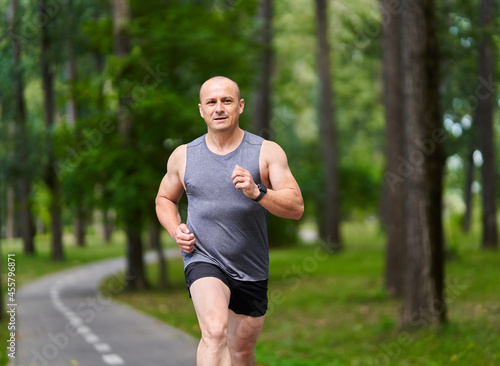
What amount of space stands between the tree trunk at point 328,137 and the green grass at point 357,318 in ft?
23.7

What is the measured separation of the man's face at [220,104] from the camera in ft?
14.6

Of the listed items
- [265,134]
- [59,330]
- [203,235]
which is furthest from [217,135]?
[265,134]

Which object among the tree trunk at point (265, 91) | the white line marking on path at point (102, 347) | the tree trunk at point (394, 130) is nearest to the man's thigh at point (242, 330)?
the white line marking on path at point (102, 347)

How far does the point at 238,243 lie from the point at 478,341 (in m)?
6.03

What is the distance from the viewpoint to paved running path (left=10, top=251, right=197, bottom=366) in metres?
9.10

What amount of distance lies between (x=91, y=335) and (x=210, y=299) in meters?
7.47

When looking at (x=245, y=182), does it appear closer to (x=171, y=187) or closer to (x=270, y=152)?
(x=270, y=152)

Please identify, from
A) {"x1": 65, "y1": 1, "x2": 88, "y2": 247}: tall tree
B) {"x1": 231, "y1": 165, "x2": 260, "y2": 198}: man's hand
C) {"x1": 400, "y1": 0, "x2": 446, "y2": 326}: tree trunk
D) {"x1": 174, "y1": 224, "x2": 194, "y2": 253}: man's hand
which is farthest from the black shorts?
{"x1": 65, "y1": 1, "x2": 88, "y2": 247}: tall tree

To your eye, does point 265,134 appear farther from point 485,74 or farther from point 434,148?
point 434,148

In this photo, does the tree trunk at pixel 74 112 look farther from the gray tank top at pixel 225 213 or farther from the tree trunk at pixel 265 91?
the gray tank top at pixel 225 213

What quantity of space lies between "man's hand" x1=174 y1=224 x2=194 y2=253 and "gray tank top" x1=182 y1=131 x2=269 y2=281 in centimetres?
7

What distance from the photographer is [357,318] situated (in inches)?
532

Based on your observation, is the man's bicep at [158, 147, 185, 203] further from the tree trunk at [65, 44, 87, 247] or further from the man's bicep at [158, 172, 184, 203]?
the tree trunk at [65, 44, 87, 247]

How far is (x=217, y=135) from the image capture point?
4.55m
